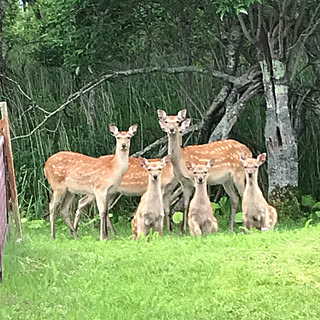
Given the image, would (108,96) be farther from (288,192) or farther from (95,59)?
(288,192)

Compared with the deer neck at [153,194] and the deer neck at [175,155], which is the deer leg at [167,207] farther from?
the deer neck at [153,194]

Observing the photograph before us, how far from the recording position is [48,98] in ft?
46.2

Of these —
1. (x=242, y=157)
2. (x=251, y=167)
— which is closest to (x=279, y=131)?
(x=242, y=157)

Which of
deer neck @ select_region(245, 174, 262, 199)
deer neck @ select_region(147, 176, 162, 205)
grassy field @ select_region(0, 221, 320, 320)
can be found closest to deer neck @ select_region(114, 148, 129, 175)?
deer neck @ select_region(147, 176, 162, 205)

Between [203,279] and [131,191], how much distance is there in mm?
3948

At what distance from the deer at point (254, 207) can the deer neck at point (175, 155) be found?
100cm

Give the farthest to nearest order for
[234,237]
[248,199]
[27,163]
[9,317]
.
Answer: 1. [27,163]
2. [248,199]
3. [234,237]
4. [9,317]

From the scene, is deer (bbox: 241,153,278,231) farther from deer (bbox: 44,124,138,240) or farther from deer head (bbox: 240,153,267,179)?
A: deer (bbox: 44,124,138,240)

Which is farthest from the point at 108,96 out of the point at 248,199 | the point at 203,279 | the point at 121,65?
the point at 203,279

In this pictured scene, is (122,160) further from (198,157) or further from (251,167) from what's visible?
(251,167)

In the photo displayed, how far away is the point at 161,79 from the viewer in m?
14.0

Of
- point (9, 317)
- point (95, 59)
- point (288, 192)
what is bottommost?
point (288, 192)

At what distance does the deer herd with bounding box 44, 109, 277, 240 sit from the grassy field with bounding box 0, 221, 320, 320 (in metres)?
0.68

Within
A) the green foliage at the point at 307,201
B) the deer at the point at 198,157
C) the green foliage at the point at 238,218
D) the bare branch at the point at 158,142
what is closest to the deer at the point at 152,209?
the deer at the point at 198,157
